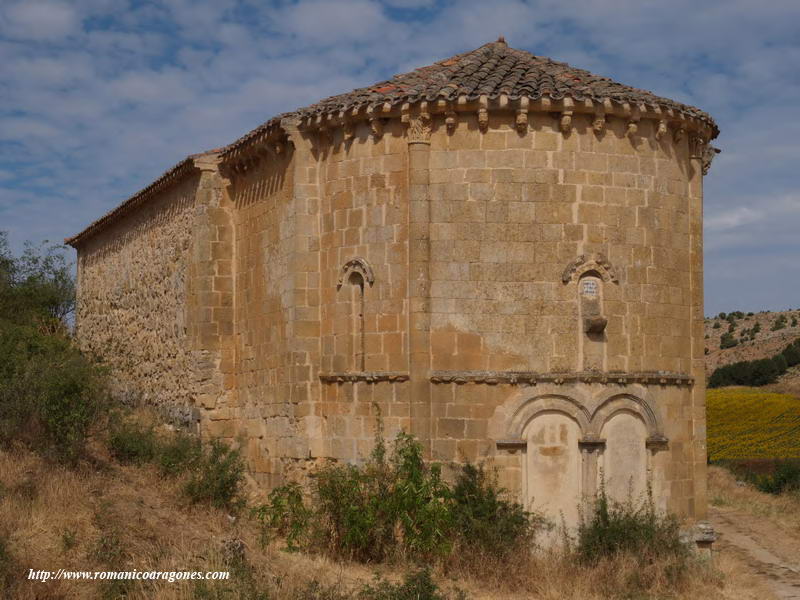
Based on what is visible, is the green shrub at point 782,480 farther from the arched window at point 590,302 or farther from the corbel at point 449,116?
the corbel at point 449,116

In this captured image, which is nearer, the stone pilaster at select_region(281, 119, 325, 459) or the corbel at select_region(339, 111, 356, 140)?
the corbel at select_region(339, 111, 356, 140)

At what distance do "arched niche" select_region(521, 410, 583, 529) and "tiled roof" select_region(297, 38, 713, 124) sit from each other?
405 cm

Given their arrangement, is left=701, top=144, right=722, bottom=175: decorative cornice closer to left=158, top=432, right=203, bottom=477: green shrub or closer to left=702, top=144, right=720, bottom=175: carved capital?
left=702, top=144, right=720, bottom=175: carved capital

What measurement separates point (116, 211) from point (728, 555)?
13.4 m

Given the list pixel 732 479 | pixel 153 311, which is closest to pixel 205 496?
pixel 153 311

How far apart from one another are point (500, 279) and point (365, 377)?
2130 millimetres

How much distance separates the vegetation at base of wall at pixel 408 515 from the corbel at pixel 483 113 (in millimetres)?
3963

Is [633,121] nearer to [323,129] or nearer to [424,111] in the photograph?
[424,111]

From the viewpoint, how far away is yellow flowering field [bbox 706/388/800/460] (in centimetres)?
3030

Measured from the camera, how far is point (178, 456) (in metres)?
14.8

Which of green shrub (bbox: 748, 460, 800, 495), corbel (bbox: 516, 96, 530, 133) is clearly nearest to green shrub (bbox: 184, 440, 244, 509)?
corbel (bbox: 516, 96, 530, 133)

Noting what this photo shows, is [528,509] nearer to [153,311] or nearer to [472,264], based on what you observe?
[472,264]

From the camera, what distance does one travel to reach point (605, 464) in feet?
42.6

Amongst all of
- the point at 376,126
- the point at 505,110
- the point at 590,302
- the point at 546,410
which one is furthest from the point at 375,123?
the point at 546,410
